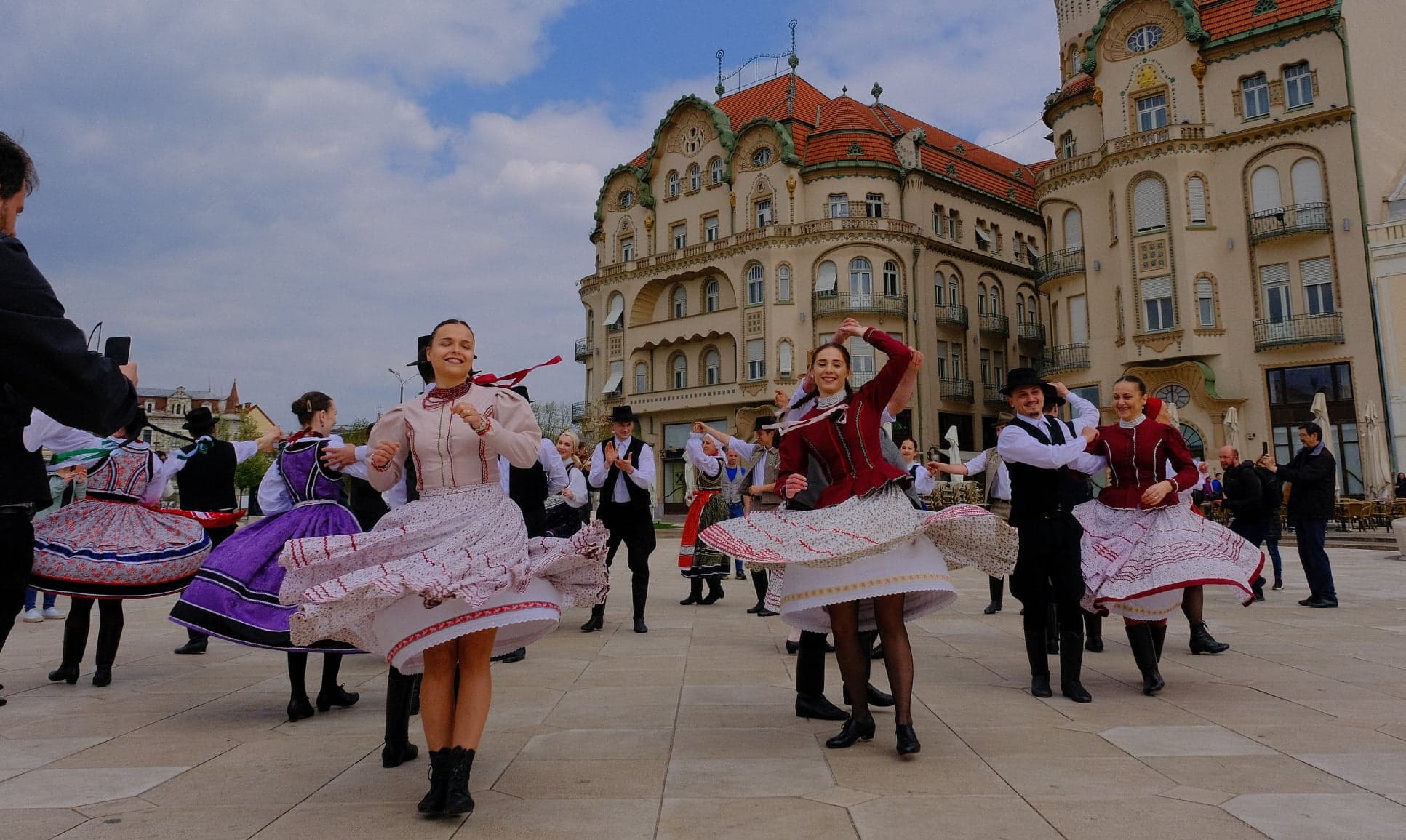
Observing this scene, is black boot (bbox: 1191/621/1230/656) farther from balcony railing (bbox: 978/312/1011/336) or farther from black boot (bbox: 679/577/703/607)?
balcony railing (bbox: 978/312/1011/336)

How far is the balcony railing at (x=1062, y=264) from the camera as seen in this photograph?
35000 millimetres

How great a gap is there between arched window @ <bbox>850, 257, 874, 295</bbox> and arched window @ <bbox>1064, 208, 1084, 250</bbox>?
29.3 feet

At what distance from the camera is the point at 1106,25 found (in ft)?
113

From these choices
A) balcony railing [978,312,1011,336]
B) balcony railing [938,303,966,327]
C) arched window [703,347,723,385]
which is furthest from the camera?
balcony railing [978,312,1011,336]

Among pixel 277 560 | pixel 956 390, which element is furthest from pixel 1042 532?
pixel 956 390

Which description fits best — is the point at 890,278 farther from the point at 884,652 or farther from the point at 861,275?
the point at 884,652

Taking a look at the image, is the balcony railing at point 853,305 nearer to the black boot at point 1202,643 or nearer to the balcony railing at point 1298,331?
the balcony railing at point 1298,331

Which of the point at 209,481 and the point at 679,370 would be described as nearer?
the point at 209,481

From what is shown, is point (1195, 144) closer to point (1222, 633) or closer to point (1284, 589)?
point (1284, 589)

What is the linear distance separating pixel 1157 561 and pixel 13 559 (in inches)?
247

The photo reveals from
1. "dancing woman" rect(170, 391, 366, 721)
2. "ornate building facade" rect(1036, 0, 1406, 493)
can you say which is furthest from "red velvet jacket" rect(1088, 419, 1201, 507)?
"ornate building facade" rect(1036, 0, 1406, 493)

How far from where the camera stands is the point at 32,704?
5.86 meters

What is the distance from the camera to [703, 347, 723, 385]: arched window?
4448 centimetres

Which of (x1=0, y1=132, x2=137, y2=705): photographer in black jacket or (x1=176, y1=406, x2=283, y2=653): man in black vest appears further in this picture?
(x1=176, y1=406, x2=283, y2=653): man in black vest
